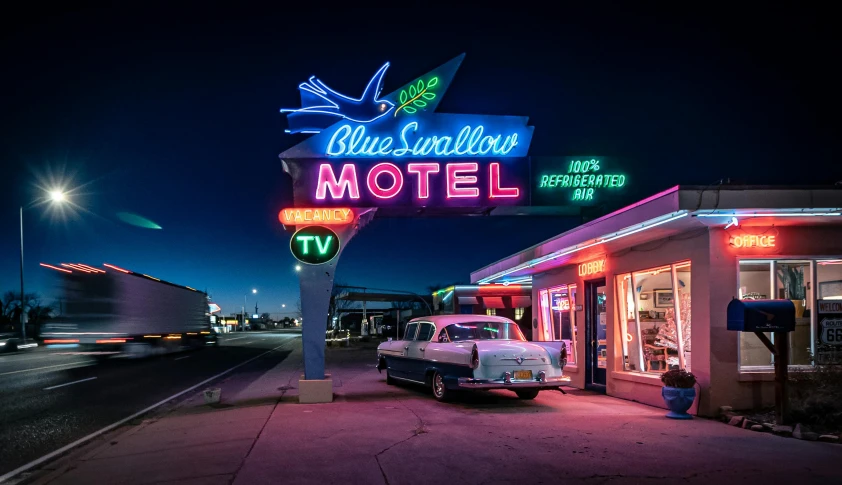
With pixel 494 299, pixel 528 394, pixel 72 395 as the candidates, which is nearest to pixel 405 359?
pixel 528 394

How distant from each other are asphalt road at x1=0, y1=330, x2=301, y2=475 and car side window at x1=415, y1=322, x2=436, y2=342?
5878 millimetres

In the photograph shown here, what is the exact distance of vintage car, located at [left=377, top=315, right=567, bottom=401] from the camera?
11.2 metres

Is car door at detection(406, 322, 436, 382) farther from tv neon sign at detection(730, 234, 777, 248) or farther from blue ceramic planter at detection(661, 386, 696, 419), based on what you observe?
tv neon sign at detection(730, 234, 777, 248)

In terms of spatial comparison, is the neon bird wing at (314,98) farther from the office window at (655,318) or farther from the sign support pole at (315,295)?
the office window at (655,318)

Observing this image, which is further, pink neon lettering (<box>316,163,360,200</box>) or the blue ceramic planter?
pink neon lettering (<box>316,163,360,200</box>)

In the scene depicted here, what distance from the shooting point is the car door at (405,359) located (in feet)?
45.8

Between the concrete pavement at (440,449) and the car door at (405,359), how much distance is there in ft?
6.40

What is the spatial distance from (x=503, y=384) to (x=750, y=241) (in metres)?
4.70

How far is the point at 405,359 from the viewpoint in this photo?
1419 centimetres

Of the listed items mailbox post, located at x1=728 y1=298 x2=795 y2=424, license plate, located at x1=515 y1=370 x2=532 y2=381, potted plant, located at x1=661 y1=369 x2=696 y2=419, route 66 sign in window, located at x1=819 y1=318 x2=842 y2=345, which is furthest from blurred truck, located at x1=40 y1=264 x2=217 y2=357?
route 66 sign in window, located at x1=819 y1=318 x2=842 y2=345

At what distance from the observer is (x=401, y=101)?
Answer: 45.8 ft

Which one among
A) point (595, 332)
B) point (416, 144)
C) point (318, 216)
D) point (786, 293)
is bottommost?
point (595, 332)

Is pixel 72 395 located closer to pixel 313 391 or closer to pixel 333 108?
pixel 313 391

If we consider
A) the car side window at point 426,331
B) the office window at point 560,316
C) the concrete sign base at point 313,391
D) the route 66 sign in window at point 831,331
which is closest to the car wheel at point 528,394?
the car side window at point 426,331
